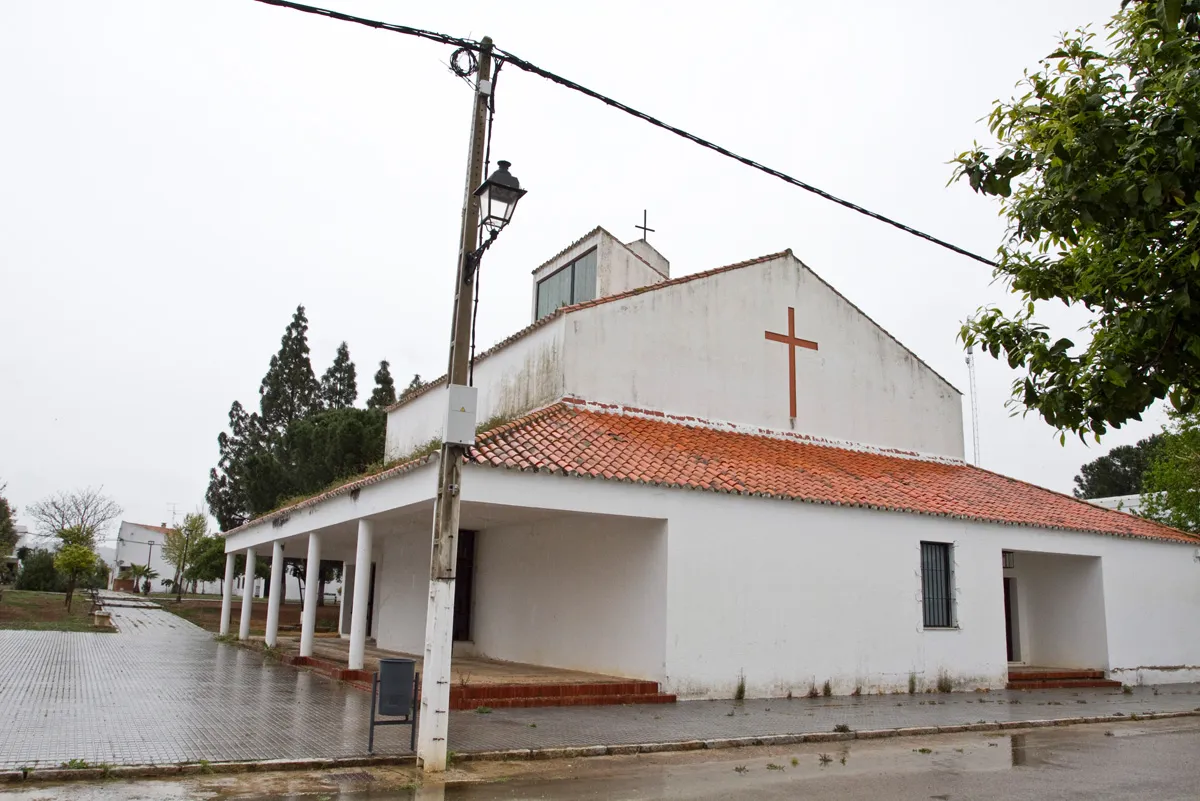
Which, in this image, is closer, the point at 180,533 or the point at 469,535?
the point at 469,535

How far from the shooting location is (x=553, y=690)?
12453mm

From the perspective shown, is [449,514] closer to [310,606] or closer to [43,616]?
[310,606]

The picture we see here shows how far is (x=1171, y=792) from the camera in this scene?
7637 mm

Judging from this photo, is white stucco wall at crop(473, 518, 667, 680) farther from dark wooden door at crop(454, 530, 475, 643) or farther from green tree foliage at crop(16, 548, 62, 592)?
green tree foliage at crop(16, 548, 62, 592)

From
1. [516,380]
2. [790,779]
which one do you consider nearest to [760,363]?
[516,380]

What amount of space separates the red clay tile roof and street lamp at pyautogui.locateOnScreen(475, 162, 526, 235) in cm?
428

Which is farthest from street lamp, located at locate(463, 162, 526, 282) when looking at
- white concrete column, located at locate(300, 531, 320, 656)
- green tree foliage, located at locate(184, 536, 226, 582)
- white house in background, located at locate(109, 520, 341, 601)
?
white house in background, located at locate(109, 520, 341, 601)

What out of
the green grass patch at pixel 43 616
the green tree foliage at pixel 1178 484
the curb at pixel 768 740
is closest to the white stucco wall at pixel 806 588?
the curb at pixel 768 740

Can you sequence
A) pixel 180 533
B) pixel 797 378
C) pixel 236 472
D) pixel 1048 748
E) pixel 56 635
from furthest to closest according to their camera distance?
pixel 180 533
pixel 236 472
pixel 56 635
pixel 797 378
pixel 1048 748

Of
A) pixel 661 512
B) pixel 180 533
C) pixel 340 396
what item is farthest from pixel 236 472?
pixel 661 512

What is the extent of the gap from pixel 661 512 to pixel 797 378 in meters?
6.72

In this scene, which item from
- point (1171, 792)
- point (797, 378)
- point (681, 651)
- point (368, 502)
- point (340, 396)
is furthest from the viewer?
point (340, 396)

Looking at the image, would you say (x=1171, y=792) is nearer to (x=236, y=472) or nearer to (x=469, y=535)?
(x=469, y=535)

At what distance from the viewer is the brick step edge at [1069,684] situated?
17.2m
